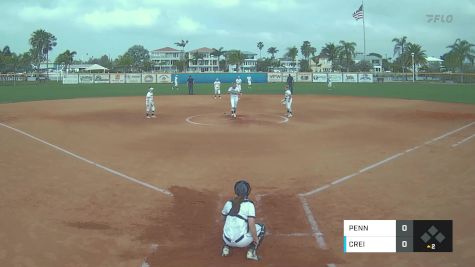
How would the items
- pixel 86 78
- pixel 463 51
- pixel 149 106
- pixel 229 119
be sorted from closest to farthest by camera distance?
pixel 229 119 → pixel 149 106 → pixel 86 78 → pixel 463 51

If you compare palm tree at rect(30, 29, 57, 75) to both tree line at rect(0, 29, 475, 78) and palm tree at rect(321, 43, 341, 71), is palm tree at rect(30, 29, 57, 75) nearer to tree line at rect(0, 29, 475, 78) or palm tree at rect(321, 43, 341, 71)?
tree line at rect(0, 29, 475, 78)

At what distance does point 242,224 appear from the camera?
784 centimetres

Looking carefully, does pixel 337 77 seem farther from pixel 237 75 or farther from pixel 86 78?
pixel 86 78

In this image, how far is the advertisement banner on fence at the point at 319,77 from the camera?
80125 millimetres

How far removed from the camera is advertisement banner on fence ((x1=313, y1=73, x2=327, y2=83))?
80125 mm

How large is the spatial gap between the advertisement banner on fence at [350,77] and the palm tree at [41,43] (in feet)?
268

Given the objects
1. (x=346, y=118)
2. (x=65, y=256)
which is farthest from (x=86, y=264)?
A: (x=346, y=118)

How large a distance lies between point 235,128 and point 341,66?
10972cm

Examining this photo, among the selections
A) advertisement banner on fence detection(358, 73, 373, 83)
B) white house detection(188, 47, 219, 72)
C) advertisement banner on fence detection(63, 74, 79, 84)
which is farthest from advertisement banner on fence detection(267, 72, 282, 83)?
white house detection(188, 47, 219, 72)

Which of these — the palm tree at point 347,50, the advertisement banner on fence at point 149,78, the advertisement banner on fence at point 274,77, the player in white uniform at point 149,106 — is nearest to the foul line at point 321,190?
the player in white uniform at point 149,106

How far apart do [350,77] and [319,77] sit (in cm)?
579

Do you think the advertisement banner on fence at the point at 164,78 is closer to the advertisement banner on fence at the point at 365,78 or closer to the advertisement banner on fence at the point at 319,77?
the advertisement banner on fence at the point at 319,77

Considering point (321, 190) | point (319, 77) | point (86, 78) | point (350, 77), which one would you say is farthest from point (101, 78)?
point (321, 190)

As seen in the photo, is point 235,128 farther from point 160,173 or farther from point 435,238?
point 435,238
